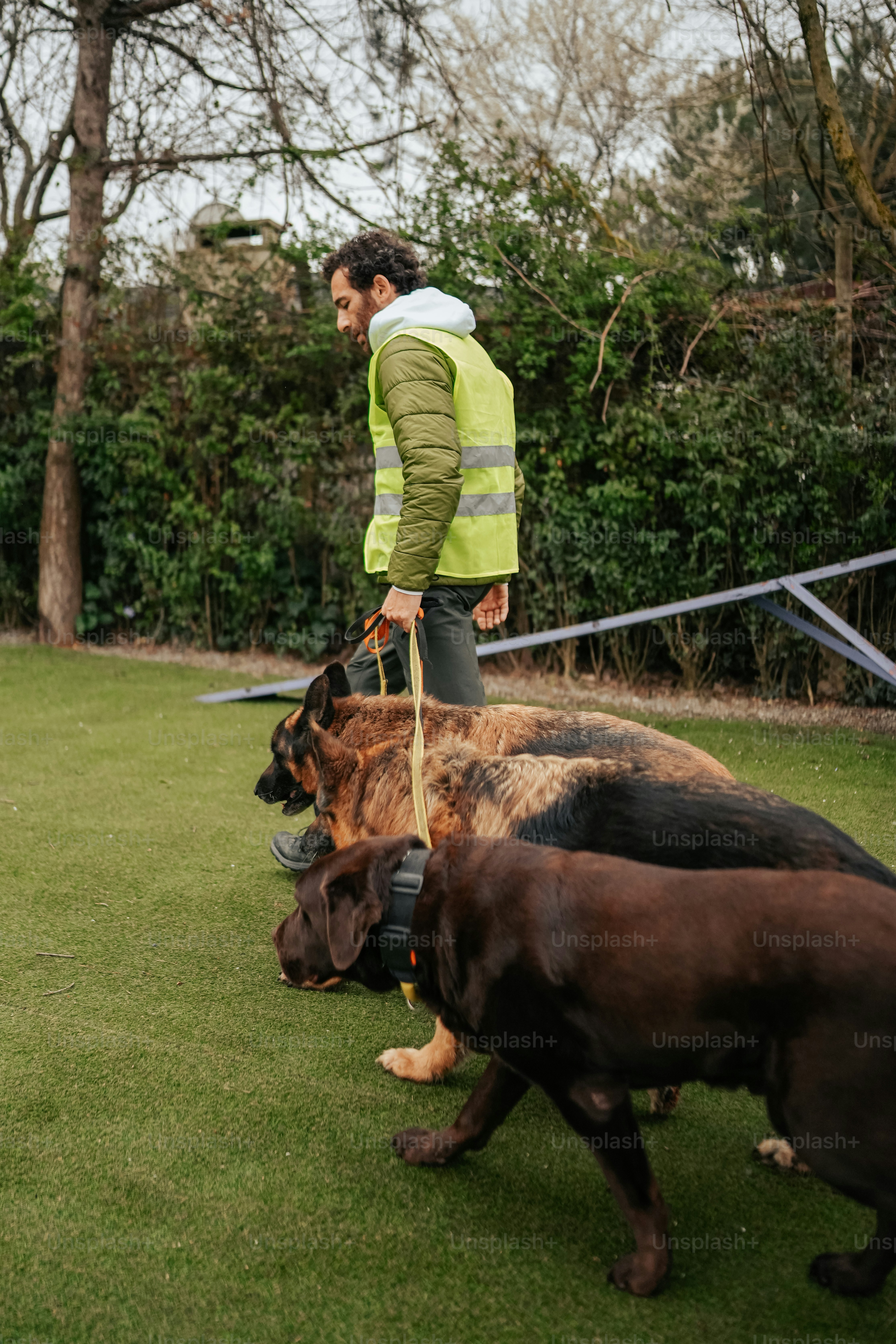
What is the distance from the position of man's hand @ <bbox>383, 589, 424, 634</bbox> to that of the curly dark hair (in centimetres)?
Result: 131

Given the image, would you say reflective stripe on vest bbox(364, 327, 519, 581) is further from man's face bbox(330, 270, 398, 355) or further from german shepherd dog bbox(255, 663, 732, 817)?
german shepherd dog bbox(255, 663, 732, 817)

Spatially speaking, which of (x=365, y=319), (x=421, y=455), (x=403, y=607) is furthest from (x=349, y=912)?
(x=365, y=319)

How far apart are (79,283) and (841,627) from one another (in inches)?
355

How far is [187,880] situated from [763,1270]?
3154 mm

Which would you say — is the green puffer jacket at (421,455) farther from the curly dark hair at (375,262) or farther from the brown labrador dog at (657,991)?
the brown labrador dog at (657,991)

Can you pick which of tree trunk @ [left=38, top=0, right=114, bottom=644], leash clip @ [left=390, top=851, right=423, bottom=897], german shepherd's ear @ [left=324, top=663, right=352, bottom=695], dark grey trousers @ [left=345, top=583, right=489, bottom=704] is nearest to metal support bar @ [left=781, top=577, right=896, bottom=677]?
dark grey trousers @ [left=345, top=583, right=489, bottom=704]

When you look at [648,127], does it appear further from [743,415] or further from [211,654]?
[211,654]

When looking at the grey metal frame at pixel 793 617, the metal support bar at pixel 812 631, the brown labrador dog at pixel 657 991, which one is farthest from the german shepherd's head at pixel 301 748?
the metal support bar at pixel 812 631

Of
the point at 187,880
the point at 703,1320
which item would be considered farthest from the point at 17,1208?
the point at 187,880

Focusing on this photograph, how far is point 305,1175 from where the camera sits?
2.59m

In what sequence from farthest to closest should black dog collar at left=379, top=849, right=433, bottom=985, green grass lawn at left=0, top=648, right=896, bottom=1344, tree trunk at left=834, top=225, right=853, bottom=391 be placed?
1. tree trunk at left=834, top=225, right=853, bottom=391
2. black dog collar at left=379, top=849, right=433, bottom=985
3. green grass lawn at left=0, top=648, right=896, bottom=1344

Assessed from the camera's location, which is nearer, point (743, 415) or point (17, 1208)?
point (17, 1208)

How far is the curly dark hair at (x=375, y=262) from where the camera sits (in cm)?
395

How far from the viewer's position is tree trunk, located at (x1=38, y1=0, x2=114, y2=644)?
1067 cm
